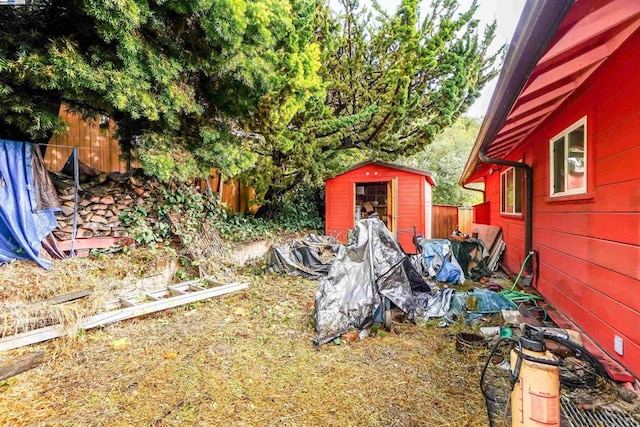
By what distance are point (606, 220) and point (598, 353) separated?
3.43 ft

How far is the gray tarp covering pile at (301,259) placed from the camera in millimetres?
5855

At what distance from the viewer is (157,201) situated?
487 centimetres

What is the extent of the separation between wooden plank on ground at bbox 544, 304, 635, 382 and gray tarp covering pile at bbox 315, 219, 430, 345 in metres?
1.45

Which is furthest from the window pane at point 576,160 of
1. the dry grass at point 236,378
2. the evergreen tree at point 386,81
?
the evergreen tree at point 386,81

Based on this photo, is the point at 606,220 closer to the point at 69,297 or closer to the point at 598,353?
the point at 598,353

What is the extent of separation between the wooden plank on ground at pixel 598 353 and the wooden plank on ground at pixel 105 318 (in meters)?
4.05

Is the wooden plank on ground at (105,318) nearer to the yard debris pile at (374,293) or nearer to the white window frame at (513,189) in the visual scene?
the yard debris pile at (374,293)

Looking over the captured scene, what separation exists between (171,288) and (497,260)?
6.09m

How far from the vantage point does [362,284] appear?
339 centimetres

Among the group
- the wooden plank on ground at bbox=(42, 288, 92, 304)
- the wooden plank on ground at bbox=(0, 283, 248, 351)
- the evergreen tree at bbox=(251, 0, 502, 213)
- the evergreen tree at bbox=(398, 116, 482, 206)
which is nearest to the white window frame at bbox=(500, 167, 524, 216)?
the evergreen tree at bbox=(251, 0, 502, 213)

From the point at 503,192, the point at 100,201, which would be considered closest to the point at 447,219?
the point at 503,192

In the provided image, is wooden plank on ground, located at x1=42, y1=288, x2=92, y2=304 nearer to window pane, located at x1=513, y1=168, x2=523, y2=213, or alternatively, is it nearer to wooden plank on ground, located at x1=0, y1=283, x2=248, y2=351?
wooden plank on ground, located at x1=0, y1=283, x2=248, y2=351

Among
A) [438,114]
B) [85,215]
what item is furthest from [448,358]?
[438,114]

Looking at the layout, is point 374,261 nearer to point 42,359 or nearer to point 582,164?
point 582,164
